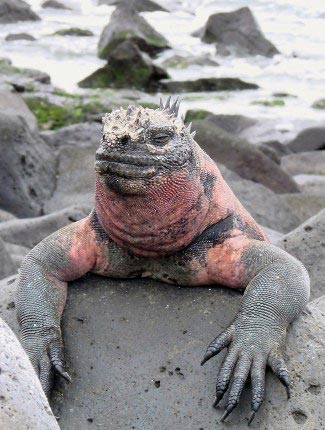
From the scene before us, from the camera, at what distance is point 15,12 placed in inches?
1220

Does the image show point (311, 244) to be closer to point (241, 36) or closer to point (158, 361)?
point (158, 361)

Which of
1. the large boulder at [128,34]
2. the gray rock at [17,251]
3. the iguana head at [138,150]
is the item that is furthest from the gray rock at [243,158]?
the large boulder at [128,34]

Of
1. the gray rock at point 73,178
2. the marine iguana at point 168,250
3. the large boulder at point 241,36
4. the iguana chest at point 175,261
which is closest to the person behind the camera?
the marine iguana at point 168,250

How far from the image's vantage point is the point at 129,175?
4.18 m

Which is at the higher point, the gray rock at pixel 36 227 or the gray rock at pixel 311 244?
the gray rock at pixel 311 244

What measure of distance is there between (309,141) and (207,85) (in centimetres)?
581

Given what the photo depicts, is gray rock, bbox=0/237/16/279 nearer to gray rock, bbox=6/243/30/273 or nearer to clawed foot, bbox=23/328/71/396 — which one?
gray rock, bbox=6/243/30/273

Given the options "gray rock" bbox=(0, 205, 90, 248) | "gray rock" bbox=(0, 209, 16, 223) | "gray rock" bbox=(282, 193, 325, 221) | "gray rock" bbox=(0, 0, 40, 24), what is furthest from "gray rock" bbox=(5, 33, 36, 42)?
"gray rock" bbox=(0, 205, 90, 248)

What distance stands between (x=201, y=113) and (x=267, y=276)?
13.3 meters

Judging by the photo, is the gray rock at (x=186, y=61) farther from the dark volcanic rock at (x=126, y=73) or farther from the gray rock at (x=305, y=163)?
the gray rock at (x=305, y=163)

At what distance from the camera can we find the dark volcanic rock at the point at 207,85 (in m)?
21.5

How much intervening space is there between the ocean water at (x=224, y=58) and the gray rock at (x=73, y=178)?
22.6 ft

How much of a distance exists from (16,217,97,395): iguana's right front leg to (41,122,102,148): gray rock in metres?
8.28

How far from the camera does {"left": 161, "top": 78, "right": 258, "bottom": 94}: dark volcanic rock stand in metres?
21.5
